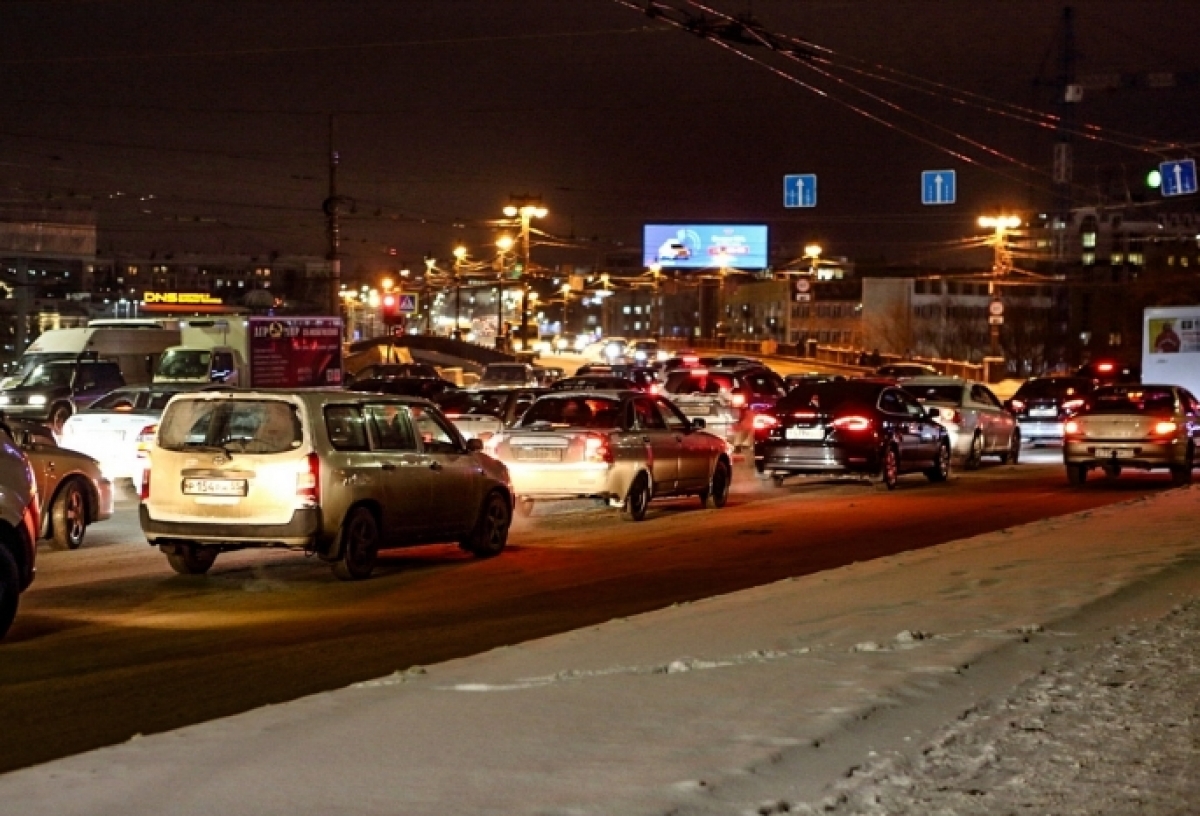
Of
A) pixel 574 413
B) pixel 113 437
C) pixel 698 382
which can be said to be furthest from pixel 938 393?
pixel 113 437

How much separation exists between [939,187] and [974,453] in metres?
16.4

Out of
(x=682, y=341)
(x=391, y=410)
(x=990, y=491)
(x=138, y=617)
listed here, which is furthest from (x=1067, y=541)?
(x=682, y=341)

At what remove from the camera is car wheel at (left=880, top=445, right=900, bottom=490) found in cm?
2592

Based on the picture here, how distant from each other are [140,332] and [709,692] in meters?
36.5

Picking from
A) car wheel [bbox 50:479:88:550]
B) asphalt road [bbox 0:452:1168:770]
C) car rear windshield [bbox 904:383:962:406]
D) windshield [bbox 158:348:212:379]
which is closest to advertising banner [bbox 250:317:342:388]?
windshield [bbox 158:348:212:379]

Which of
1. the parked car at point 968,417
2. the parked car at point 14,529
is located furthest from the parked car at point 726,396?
the parked car at point 14,529

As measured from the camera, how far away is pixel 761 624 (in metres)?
10.7

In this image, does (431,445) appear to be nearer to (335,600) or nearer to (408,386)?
(335,600)

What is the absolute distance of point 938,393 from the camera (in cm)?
3198

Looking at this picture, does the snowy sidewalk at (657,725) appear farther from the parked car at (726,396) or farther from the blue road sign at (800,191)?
the blue road sign at (800,191)

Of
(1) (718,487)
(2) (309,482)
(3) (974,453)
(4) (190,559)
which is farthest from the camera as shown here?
(3) (974,453)

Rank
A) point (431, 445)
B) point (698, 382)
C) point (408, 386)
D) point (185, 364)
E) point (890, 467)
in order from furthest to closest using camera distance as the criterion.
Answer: point (408, 386) < point (185, 364) < point (698, 382) < point (890, 467) < point (431, 445)

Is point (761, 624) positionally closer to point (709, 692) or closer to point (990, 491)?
point (709, 692)

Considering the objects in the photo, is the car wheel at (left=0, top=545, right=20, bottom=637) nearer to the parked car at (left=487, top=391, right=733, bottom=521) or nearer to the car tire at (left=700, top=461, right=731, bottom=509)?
the parked car at (left=487, top=391, right=733, bottom=521)
